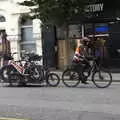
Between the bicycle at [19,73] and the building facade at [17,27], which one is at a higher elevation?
the building facade at [17,27]

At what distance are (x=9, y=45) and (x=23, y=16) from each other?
1.92 meters

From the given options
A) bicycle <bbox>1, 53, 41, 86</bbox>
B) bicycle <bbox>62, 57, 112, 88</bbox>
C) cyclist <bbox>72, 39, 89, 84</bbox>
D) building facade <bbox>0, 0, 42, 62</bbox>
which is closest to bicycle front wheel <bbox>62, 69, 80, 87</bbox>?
bicycle <bbox>62, 57, 112, 88</bbox>

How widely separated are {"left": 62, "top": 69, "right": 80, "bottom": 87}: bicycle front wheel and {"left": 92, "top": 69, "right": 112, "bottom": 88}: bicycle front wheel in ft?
2.21

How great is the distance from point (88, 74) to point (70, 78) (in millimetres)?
640

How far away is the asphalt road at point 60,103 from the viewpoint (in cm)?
1018

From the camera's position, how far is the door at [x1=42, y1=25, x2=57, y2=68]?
80.9 feet

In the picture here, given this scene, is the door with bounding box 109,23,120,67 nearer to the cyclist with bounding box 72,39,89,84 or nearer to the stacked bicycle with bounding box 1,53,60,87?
the stacked bicycle with bounding box 1,53,60,87

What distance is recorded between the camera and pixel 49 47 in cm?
2483

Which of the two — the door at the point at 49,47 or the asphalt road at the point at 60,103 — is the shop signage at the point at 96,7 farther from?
the asphalt road at the point at 60,103

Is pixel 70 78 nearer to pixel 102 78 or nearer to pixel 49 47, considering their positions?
pixel 102 78

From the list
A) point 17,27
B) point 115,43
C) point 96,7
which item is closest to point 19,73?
point 115,43

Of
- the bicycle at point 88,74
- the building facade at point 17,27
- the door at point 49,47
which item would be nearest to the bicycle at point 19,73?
the bicycle at point 88,74

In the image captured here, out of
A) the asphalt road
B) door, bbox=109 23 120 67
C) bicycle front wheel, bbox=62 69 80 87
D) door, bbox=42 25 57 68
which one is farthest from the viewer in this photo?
door, bbox=42 25 57 68

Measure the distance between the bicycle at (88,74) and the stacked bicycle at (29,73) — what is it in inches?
19.1
